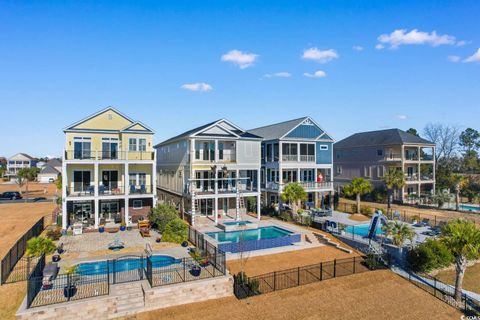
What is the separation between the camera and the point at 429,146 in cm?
4594

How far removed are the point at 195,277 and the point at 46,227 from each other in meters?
19.4

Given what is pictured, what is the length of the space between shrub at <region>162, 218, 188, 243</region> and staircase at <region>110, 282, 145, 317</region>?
8921mm

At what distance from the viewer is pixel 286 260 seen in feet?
68.2

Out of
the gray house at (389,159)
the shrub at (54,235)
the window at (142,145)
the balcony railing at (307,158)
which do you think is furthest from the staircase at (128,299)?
the gray house at (389,159)

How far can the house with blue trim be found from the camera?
37.3 m

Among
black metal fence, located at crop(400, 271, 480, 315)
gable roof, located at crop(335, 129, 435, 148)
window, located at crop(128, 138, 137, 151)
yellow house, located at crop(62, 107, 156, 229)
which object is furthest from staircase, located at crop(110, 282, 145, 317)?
gable roof, located at crop(335, 129, 435, 148)

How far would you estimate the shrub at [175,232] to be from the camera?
23984 mm

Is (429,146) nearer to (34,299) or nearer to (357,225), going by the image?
(357,225)

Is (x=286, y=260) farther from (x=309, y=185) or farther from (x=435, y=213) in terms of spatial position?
(x=435, y=213)

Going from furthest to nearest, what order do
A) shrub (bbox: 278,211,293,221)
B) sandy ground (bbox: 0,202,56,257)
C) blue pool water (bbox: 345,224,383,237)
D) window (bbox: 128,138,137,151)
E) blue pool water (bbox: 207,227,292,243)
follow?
shrub (bbox: 278,211,293,221) → window (bbox: 128,138,137,151) → blue pool water (bbox: 345,224,383,237) → blue pool water (bbox: 207,227,292,243) → sandy ground (bbox: 0,202,56,257)

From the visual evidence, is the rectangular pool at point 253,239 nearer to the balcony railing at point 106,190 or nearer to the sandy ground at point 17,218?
the balcony railing at point 106,190

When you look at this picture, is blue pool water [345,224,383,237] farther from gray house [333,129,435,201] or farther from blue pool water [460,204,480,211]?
blue pool water [460,204,480,211]

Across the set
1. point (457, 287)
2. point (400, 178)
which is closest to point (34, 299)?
point (457, 287)

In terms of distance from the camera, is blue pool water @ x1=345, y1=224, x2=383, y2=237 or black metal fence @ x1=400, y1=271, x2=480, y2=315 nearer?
black metal fence @ x1=400, y1=271, x2=480, y2=315
